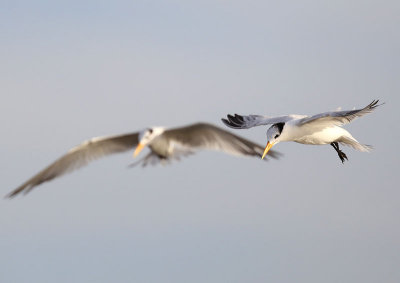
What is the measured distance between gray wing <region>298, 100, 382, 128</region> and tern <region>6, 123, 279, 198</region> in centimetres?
93

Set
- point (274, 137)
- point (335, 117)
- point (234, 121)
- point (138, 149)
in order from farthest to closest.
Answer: point (234, 121)
point (274, 137)
point (138, 149)
point (335, 117)

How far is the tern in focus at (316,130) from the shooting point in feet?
46.3

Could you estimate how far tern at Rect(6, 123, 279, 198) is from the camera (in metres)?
14.8

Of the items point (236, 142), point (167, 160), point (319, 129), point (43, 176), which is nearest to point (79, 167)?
point (43, 176)

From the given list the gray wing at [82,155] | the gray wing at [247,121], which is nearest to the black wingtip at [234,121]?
the gray wing at [247,121]

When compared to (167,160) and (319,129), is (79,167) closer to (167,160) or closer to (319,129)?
(167,160)

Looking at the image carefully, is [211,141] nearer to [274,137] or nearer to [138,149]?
[274,137]

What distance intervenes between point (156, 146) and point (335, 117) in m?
3.09

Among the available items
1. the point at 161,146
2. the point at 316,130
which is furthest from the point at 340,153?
the point at 161,146

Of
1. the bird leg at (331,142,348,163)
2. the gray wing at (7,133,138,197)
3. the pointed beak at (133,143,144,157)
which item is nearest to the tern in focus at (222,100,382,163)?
the bird leg at (331,142,348,163)

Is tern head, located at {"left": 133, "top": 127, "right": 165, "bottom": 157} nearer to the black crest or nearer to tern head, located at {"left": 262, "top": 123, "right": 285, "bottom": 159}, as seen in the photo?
tern head, located at {"left": 262, "top": 123, "right": 285, "bottom": 159}

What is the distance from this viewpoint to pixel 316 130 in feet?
49.0

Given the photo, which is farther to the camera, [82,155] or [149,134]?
[82,155]

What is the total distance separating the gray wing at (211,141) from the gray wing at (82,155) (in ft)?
2.51
